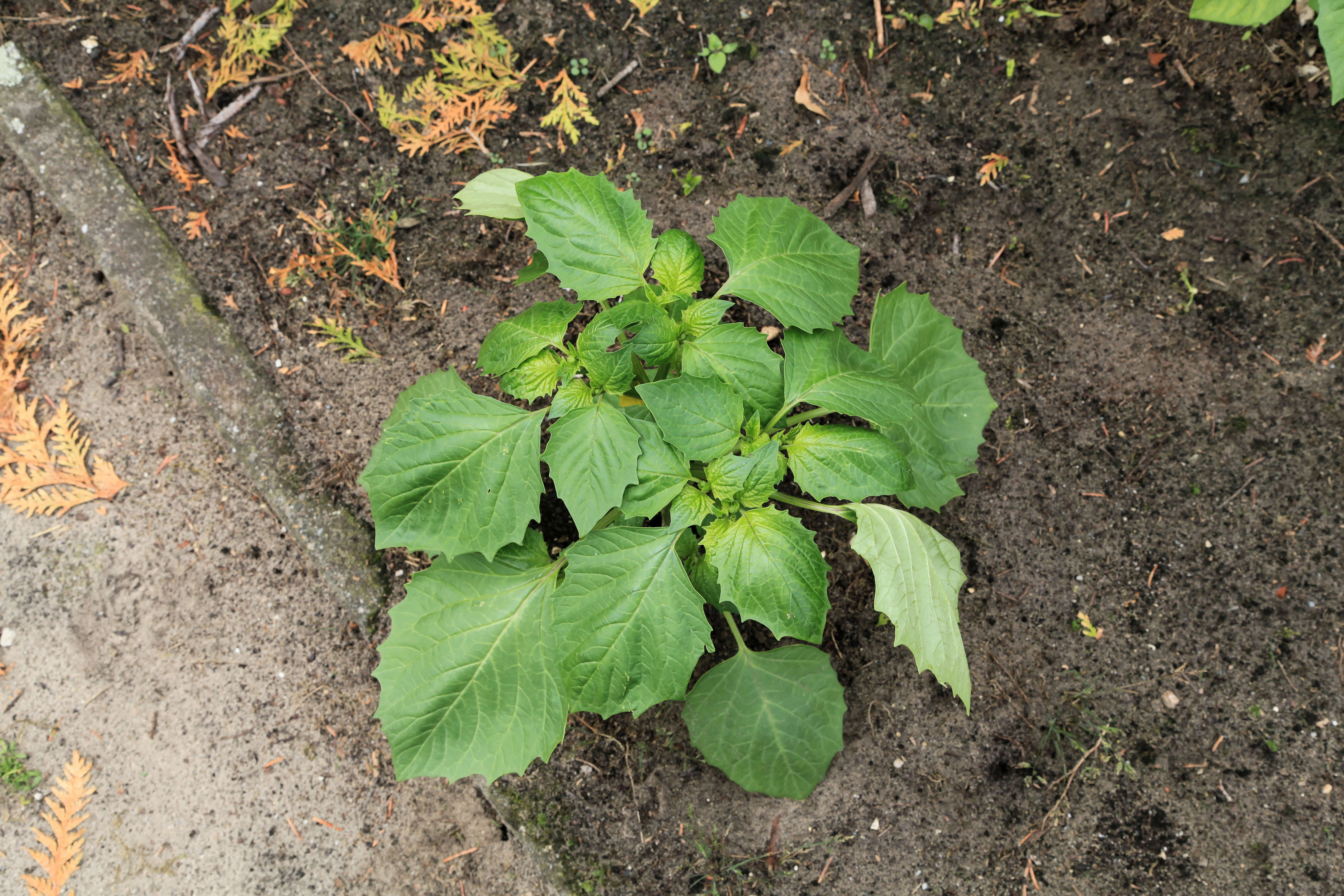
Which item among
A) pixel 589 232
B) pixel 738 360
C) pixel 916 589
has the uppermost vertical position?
pixel 589 232

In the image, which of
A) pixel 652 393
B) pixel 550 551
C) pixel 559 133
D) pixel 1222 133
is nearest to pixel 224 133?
pixel 559 133

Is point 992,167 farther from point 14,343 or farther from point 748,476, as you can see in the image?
point 14,343

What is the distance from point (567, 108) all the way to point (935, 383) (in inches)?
69.0

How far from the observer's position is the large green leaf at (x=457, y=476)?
7.02 feet

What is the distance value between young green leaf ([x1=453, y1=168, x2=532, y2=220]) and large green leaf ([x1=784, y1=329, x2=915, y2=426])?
37.4 inches

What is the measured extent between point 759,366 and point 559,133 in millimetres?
1490

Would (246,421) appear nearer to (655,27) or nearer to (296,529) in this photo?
(296,529)

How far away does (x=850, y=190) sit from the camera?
9.78 ft

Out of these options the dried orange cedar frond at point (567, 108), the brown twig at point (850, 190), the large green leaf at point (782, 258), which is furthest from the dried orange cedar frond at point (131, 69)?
the brown twig at point (850, 190)

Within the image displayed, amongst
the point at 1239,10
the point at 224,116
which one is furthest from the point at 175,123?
the point at 1239,10

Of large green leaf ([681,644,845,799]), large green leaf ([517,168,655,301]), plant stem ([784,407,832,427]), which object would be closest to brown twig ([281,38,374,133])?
large green leaf ([517,168,655,301])

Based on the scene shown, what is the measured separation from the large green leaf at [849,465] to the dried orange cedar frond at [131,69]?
3.00 m

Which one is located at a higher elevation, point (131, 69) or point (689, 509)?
point (131, 69)

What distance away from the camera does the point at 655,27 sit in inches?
119
